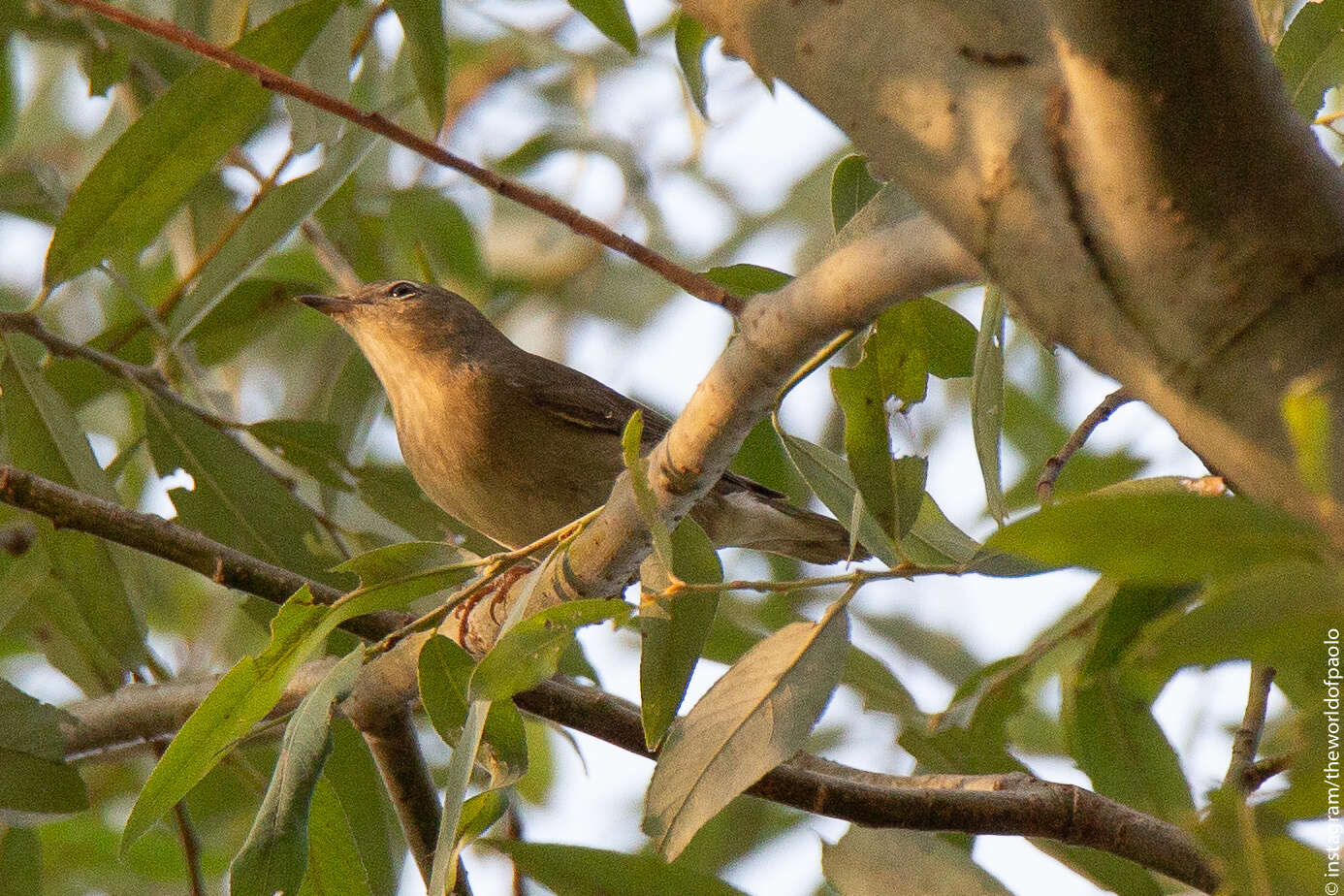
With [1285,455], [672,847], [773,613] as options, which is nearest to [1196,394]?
[1285,455]

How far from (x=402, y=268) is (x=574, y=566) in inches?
172

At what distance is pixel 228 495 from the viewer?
3.56m

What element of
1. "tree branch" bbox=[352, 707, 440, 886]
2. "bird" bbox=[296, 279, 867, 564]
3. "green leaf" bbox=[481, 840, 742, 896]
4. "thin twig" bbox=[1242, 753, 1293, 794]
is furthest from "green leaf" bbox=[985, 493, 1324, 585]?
"bird" bbox=[296, 279, 867, 564]

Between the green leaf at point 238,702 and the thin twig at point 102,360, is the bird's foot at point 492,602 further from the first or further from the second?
the thin twig at point 102,360

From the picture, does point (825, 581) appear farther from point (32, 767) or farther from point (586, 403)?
point (586, 403)

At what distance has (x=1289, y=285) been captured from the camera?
1.11 metres

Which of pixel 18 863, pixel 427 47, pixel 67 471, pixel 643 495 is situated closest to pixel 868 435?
pixel 643 495

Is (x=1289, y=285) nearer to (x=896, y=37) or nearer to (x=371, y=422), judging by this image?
(x=896, y=37)

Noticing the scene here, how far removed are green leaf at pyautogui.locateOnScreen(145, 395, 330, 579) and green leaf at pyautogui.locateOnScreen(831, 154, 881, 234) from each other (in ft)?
5.67

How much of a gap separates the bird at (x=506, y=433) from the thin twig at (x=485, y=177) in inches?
75.1

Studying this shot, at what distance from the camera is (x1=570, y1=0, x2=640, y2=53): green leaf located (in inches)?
119

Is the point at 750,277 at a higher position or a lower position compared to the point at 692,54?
lower

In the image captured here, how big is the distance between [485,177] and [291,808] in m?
1.02

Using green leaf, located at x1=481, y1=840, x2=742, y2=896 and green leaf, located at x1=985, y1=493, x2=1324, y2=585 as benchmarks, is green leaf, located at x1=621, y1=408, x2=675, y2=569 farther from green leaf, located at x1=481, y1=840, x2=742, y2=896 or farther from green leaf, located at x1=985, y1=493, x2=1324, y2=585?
A: green leaf, located at x1=481, y1=840, x2=742, y2=896
